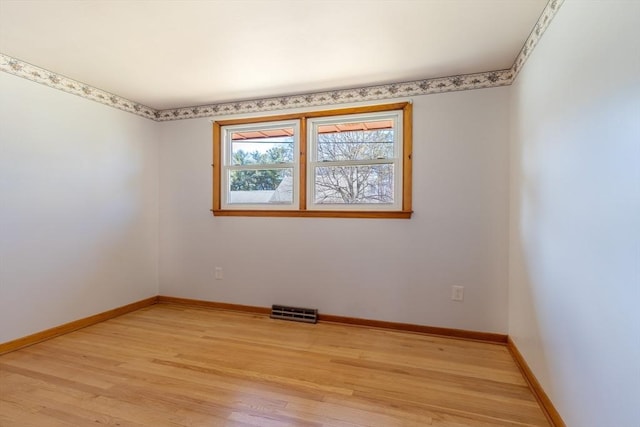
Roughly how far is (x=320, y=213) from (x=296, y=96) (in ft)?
4.08

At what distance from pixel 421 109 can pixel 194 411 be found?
283cm

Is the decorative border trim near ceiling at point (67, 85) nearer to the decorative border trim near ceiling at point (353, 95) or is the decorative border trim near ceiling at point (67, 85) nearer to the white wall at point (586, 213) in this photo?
the decorative border trim near ceiling at point (353, 95)

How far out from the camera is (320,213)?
2986 millimetres

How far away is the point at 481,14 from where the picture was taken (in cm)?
177

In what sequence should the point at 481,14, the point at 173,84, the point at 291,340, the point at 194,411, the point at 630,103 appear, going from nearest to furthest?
the point at 630,103 < the point at 194,411 < the point at 481,14 < the point at 291,340 < the point at 173,84

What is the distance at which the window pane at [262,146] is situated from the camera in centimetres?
320

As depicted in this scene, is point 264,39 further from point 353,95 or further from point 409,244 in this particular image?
point 409,244

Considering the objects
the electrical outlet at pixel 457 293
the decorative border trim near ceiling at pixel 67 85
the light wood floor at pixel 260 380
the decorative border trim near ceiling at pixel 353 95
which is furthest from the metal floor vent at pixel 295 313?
the decorative border trim near ceiling at pixel 67 85

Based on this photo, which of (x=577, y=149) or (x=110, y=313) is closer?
(x=577, y=149)

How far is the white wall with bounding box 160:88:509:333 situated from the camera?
253cm

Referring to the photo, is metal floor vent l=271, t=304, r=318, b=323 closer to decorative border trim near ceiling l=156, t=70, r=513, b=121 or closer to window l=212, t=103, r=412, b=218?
window l=212, t=103, r=412, b=218

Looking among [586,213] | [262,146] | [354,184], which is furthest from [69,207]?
[586,213]

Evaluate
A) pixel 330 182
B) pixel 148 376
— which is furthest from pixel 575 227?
pixel 148 376

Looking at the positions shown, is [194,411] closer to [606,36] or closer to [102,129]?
[606,36]
